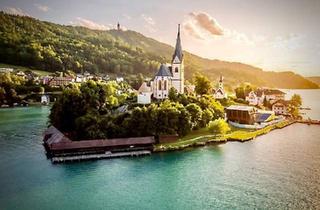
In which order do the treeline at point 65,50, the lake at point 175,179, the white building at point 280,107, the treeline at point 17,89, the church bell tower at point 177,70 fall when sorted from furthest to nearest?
1. the treeline at point 65,50
2. the treeline at point 17,89
3. the white building at point 280,107
4. the church bell tower at point 177,70
5. the lake at point 175,179

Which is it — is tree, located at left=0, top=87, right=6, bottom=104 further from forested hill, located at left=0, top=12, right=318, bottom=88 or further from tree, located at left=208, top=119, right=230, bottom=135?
tree, located at left=208, top=119, right=230, bottom=135

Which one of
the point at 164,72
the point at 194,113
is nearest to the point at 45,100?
the point at 164,72

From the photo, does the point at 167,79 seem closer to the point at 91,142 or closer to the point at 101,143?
the point at 101,143

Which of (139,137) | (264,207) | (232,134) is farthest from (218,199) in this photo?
(232,134)

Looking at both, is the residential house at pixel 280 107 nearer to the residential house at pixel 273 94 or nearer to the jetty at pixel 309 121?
the jetty at pixel 309 121

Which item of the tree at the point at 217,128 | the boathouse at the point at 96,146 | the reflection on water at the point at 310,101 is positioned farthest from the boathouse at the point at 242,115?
the boathouse at the point at 96,146

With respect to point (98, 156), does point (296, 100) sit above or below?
above
